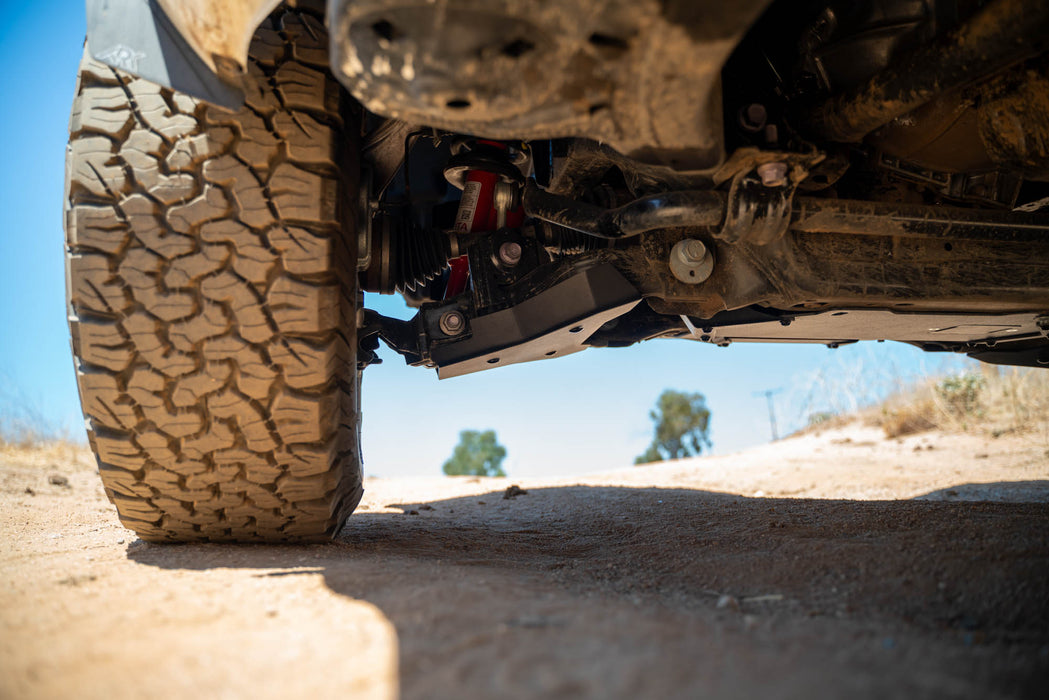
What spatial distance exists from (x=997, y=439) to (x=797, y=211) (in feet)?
17.9

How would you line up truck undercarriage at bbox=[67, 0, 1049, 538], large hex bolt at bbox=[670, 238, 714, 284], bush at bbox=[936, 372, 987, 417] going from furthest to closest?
bush at bbox=[936, 372, 987, 417], large hex bolt at bbox=[670, 238, 714, 284], truck undercarriage at bbox=[67, 0, 1049, 538]

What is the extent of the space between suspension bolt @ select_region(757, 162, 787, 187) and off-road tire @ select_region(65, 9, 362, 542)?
103cm

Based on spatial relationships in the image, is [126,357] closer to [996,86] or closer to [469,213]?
[469,213]

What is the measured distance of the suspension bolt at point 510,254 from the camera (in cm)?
209

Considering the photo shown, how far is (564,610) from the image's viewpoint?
101 cm

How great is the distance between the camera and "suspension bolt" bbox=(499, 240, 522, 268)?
6.84ft

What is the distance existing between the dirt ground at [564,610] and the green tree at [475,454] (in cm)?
1195

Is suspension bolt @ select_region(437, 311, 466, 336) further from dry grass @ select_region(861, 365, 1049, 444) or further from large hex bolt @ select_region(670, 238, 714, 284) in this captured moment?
dry grass @ select_region(861, 365, 1049, 444)

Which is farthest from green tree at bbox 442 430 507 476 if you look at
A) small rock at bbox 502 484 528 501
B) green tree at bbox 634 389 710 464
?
small rock at bbox 502 484 528 501

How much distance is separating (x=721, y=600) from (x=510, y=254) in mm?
1309

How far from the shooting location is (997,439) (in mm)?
5469

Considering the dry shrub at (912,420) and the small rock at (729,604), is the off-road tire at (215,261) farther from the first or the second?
the dry shrub at (912,420)

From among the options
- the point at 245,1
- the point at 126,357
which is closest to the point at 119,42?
the point at 245,1

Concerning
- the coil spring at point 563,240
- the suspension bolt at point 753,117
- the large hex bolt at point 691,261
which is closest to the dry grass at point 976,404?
the large hex bolt at point 691,261
